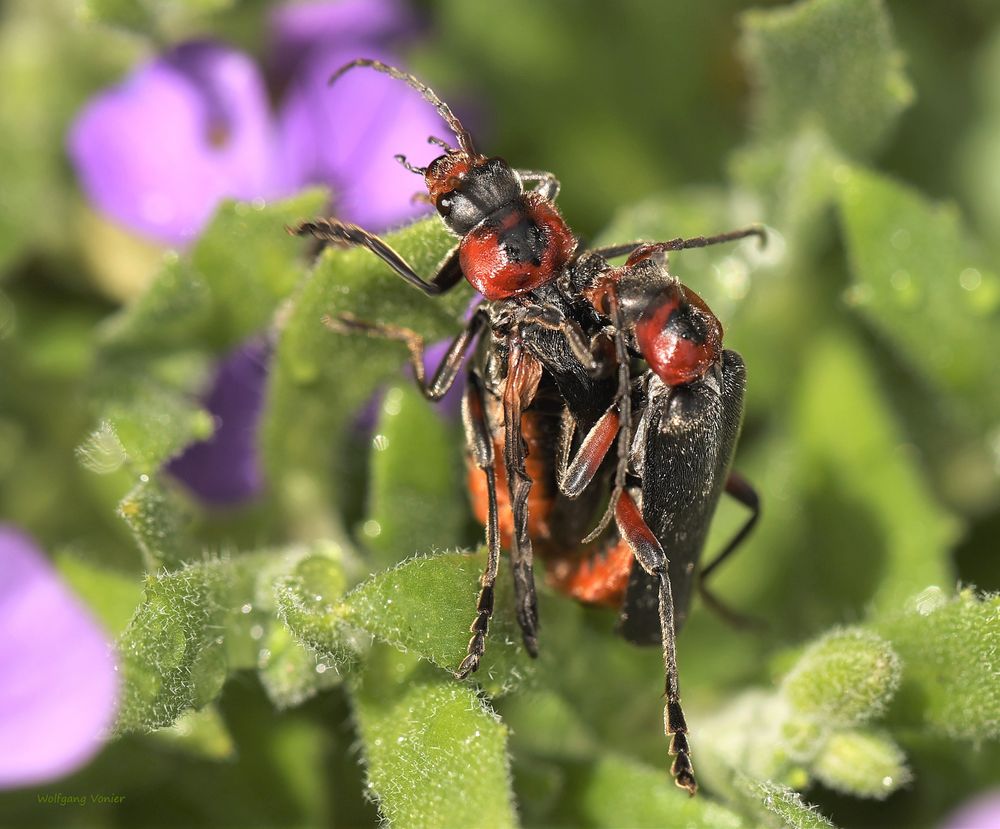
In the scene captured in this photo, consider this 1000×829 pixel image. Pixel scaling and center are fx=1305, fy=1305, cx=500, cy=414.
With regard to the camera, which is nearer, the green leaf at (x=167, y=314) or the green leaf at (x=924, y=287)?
the green leaf at (x=167, y=314)

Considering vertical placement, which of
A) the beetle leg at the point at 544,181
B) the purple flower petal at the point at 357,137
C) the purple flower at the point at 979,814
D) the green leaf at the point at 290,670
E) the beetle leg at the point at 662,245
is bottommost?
the green leaf at the point at 290,670

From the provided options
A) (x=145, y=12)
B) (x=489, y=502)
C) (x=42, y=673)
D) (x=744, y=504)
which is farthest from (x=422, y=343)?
(x=145, y=12)

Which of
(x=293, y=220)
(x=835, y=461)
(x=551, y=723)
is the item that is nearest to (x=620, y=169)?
(x=835, y=461)

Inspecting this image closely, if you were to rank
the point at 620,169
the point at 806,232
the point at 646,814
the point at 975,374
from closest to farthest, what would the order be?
the point at 646,814, the point at 975,374, the point at 806,232, the point at 620,169

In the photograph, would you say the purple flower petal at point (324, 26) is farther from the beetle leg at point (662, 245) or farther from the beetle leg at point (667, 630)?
the beetle leg at point (667, 630)

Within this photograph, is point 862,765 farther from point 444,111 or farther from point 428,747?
point 444,111

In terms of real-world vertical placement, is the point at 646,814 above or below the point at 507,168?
below

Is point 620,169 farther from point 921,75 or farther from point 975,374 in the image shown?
point 975,374

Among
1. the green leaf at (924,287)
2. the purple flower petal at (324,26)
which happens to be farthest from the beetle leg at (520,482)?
the purple flower petal at (324,26)

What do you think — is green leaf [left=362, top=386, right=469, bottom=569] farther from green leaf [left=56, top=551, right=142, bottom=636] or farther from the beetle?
green leaf [left=56, top=551, right=142, bottom=636]
